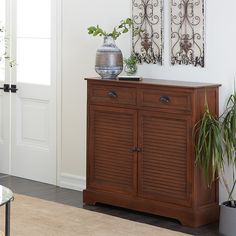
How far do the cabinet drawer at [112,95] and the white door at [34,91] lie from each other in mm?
898

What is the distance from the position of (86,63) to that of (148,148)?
124 centimetres

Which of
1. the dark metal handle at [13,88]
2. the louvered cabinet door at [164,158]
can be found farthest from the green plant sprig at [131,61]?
the dark metal handle at [13,88]

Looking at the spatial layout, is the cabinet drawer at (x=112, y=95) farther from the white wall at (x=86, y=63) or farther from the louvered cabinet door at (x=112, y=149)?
the white wall at (x=86, y=63)

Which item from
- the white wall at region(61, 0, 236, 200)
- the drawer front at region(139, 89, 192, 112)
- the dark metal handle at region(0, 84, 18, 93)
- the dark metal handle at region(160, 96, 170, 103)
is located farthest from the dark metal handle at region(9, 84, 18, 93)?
the dark metal handle at region(160, 96, 170, 103)

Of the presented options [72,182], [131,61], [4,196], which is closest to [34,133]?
[72,182]

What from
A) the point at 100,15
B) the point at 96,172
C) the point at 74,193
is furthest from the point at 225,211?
the point at 100,15

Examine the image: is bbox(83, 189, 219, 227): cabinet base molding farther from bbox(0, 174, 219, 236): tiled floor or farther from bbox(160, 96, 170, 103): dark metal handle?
bbox(160, 96, 170, 103): dark metal handle

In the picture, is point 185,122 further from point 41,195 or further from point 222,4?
point 41,195

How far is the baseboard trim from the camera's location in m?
6.27

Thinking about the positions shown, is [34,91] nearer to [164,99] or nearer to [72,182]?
[72,182]

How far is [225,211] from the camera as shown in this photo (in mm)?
4934

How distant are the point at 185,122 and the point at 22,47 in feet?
7.40

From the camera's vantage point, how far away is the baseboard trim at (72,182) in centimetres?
627

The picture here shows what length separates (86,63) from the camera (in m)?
6.21
